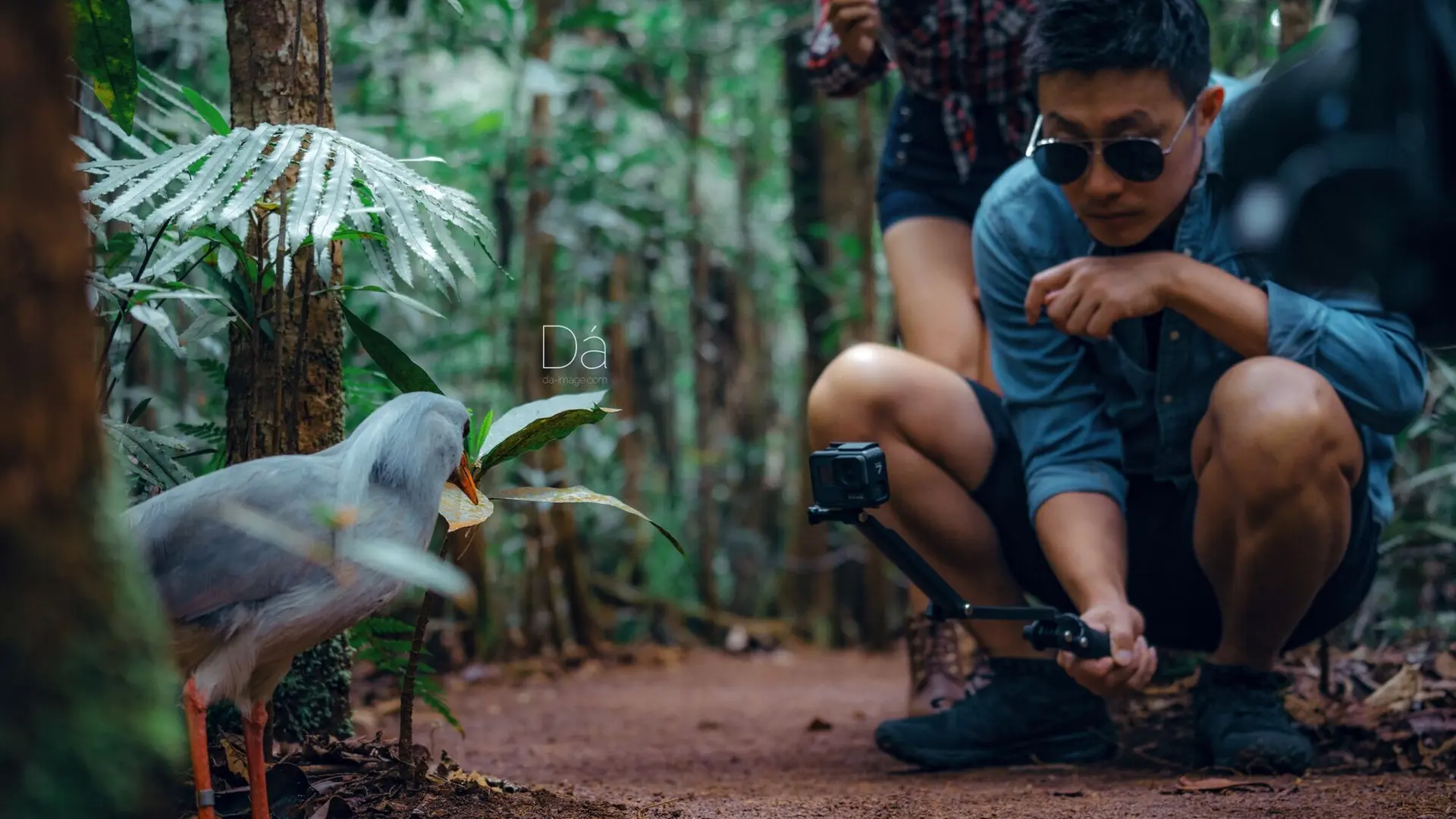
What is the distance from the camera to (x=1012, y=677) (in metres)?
2.43

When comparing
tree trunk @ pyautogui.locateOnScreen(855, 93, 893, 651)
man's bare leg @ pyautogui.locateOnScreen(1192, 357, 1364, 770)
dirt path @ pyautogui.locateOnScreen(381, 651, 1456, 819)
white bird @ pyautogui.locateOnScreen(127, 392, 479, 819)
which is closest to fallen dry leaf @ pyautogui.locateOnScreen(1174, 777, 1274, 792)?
dirt path @ pyautogui.locateOnScreen(381, 651, 1456, 819)

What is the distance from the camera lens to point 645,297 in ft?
19.0

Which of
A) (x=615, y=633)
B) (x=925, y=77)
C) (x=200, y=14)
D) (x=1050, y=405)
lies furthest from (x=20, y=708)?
(x=615, y=633)

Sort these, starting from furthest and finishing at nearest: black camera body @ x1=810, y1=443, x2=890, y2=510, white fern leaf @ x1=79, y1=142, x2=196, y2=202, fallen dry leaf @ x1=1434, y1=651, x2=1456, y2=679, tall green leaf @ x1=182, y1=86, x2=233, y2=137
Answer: fallen dry leaf @ x1=1434, y1=651, x2=1456, y2=679, black camera body @ x1=810, y1=443, x2=890, y2=510, tall green leaf @ x1=182, y1=86, x2=233, y2=137, white fern leaf @ x1=79, y1=142, x2=196, y2=202

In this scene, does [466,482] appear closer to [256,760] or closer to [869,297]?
[256,760]

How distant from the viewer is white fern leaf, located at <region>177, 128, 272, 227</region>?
58.2 inches

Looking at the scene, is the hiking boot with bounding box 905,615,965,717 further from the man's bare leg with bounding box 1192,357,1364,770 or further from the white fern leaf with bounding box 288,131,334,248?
the white fern leaf with bounding box 288,131,334,248

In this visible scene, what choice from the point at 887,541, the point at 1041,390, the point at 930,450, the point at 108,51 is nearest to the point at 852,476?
the point at 887,541

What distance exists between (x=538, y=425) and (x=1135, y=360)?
1.19 meters

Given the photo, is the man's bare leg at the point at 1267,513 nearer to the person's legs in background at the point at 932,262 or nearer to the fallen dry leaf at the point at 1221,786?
the fallen dry leaf at the point at 1221,786

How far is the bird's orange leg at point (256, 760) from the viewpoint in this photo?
4.79 feet

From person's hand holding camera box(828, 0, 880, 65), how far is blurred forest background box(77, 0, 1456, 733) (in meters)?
1.00

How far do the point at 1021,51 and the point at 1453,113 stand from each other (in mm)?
1748

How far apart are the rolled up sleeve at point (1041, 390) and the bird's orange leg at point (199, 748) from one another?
1.42m
